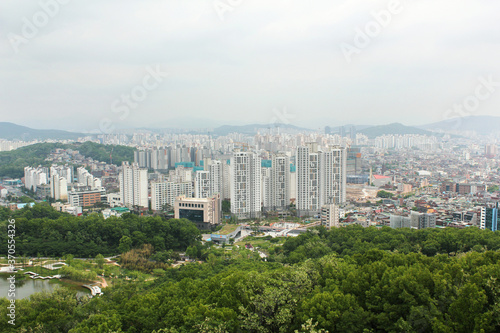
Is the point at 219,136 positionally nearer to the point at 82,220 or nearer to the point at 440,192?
the point at 440,192

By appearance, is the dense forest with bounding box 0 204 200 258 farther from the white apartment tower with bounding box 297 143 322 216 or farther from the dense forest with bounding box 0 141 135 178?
the dense forest with bounding box 0 141 135 178

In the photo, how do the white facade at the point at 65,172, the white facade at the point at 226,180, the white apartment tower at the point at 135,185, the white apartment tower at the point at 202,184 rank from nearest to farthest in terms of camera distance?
the white apartment tower at the point at 202,184, the white apartment tower at the point at 135,185, the white facade at the point at 226,180, the white facade at the point at 65,172

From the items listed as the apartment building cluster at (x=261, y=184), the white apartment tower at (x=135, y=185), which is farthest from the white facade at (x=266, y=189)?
the white apartment tower at (x=135, y=185)

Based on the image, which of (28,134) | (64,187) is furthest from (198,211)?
(28,134)

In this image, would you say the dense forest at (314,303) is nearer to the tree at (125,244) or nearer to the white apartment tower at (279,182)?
the tree at (125,244)

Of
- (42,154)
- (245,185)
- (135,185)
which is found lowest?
(135,185)

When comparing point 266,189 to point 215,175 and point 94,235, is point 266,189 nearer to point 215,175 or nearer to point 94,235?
point 215,175
